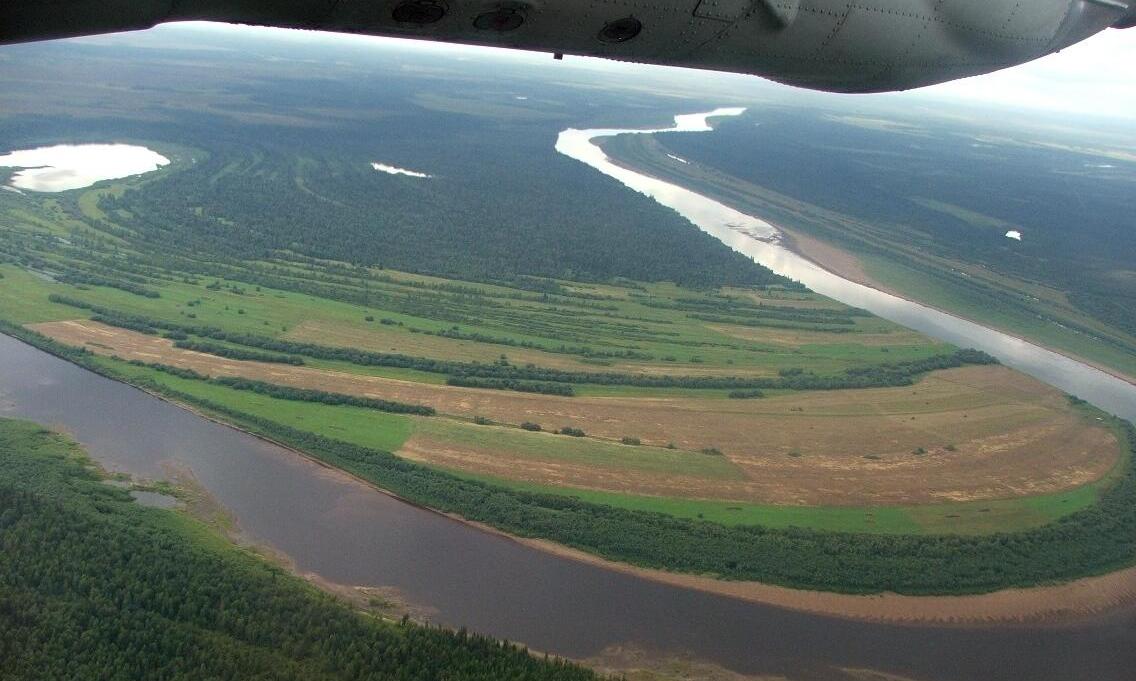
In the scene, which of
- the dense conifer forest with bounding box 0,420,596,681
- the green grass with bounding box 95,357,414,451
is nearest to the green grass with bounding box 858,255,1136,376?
the green grass with bounding box 95,357,414,451

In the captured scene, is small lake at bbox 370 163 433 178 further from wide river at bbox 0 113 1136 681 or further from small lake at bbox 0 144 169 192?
wide river at bbox 0 113 1136 681

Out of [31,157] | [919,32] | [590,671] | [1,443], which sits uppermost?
[919,32]

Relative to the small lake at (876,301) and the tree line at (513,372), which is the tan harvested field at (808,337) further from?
the tree line at (513,372)

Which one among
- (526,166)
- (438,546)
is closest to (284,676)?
(438,546)

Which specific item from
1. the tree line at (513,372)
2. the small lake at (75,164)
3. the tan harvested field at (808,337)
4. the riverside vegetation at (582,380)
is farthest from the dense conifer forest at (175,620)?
the small lake at (75,164)

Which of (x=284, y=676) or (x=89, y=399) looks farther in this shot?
(x=89, y=399)

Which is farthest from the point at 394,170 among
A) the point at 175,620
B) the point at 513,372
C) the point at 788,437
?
the point at 175,620

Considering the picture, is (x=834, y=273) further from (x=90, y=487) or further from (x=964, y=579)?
(x=90, y=487)
